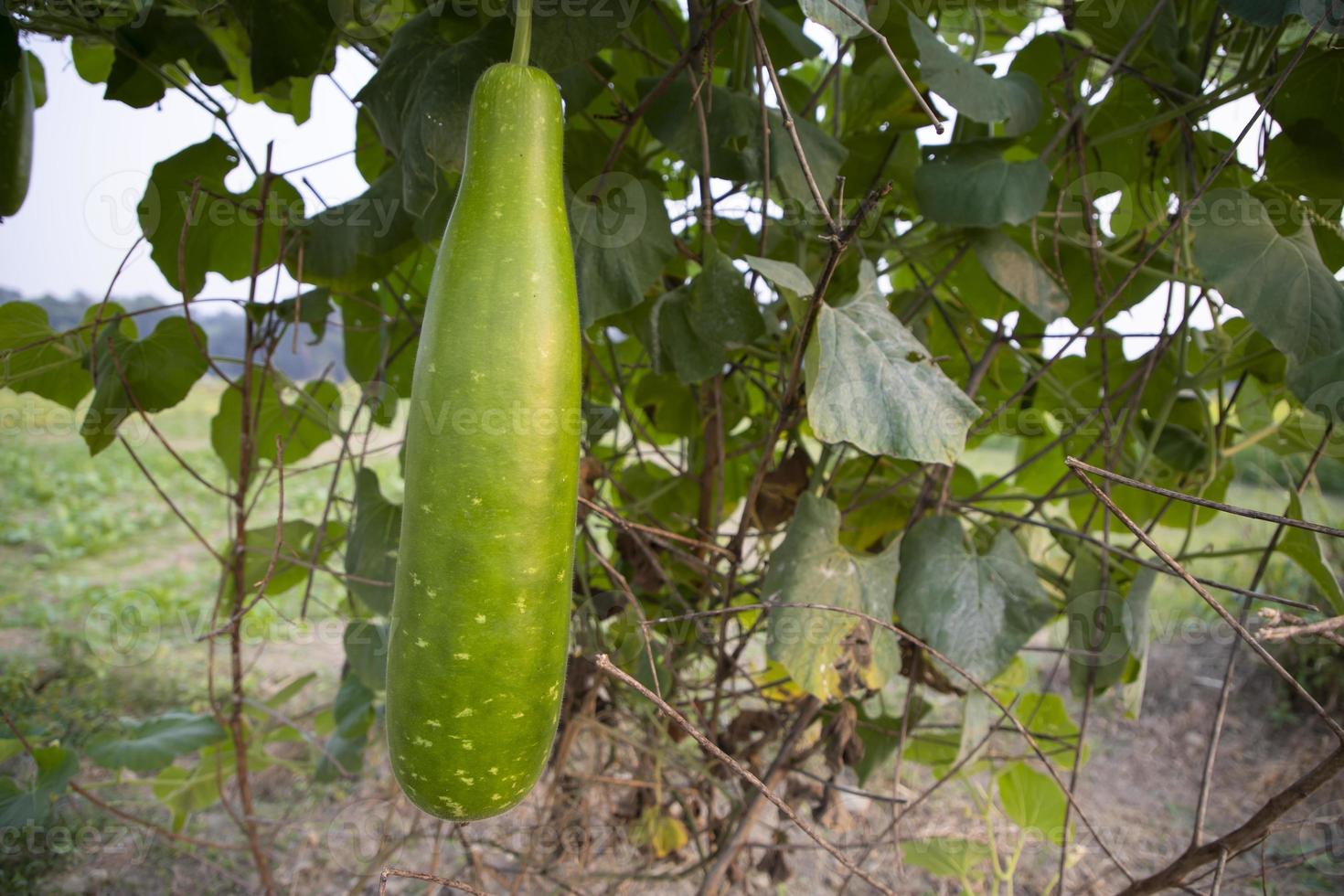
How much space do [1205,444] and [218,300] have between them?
3.85 ft

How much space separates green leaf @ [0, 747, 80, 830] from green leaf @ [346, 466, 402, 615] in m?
0.42

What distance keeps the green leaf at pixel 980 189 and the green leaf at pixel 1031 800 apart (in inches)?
40.8

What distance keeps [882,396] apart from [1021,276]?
30 centimetres

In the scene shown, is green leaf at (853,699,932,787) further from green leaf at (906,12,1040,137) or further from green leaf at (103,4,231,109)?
green leaf at (103,4,231,109)

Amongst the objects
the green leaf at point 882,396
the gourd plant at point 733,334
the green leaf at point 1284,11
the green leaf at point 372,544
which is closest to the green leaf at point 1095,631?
the gourd plant at point 733,334

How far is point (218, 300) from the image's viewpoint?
87cm

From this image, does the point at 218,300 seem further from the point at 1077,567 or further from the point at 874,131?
the point at 1077,567

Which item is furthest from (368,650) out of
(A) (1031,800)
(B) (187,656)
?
(B) (187,656)

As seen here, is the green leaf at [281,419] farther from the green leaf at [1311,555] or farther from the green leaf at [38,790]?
the green leaf at [1311,555]

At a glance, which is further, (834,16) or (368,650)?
(368,650)

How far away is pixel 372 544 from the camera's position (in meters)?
0.97

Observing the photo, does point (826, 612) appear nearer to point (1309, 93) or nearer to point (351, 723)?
point (1309, 93)

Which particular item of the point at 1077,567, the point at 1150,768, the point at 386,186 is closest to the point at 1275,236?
the point at 1077,567

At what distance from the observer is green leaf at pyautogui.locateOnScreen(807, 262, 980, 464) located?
600 mm
